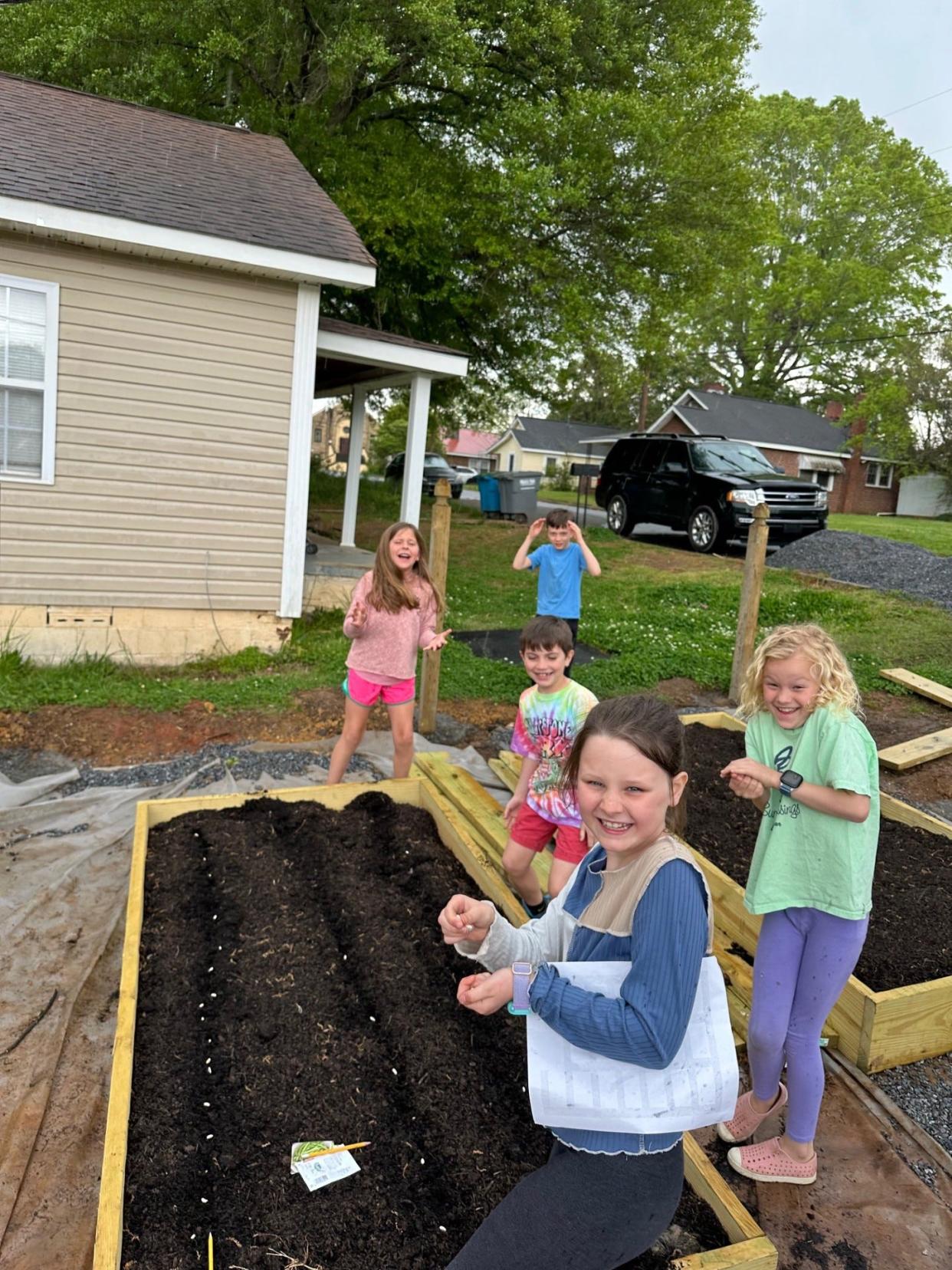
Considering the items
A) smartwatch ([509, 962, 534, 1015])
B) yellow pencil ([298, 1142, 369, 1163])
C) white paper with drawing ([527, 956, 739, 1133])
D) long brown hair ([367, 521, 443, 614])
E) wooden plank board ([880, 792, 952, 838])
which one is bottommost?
yellow pencil ([298, 1142, 369, 1163])

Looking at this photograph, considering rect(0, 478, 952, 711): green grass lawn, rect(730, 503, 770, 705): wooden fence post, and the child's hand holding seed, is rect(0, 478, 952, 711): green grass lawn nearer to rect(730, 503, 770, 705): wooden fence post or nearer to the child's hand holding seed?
rect(730, 503, 770, 705): wooden fence post

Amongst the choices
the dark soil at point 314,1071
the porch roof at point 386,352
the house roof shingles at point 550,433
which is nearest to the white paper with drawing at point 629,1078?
the dark soil at point 314,1071

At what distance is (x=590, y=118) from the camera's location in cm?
1305

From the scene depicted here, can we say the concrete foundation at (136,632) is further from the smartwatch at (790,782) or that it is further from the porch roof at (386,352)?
the smartwatch at (790,782)

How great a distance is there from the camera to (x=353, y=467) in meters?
12.7

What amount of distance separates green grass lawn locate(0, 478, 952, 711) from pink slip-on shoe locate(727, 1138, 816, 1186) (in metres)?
4.90

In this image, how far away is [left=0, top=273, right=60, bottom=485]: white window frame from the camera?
7312 mm

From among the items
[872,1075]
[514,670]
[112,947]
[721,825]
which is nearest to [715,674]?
[514,670]

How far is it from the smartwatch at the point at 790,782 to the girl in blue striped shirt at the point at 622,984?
74 cm

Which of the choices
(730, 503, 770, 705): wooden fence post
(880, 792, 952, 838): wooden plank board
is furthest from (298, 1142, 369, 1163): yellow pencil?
(730, 503, 770, 705): wooden fence post

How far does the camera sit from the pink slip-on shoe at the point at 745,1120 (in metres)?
2.63

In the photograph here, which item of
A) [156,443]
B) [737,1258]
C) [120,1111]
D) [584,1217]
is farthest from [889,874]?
[156,443]

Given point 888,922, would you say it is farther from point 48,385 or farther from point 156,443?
point 48,385

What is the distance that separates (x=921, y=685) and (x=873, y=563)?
6.12m
